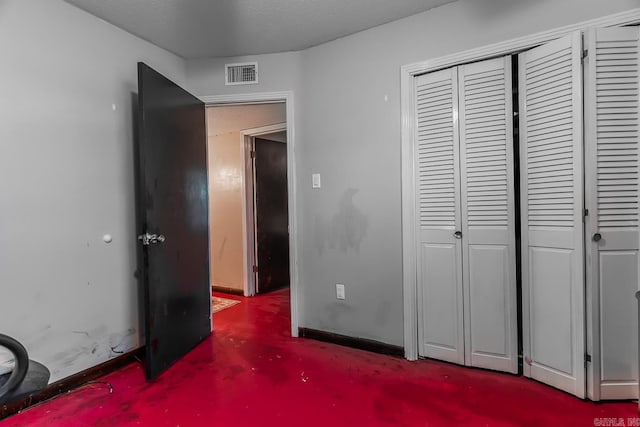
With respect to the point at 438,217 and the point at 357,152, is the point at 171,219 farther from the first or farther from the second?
the point at 438,217

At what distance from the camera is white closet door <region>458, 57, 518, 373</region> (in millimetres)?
2072

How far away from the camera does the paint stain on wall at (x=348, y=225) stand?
2.53 m

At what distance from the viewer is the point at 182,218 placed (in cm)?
251

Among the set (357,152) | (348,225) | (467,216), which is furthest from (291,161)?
(467,216)

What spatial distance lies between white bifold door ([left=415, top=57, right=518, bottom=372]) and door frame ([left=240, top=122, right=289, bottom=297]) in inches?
94.8

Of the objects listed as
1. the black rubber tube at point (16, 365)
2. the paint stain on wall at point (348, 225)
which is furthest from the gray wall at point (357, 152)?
the black rubber tube at point (16, 365)

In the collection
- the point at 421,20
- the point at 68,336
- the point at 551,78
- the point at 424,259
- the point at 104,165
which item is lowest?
the point at 68,336

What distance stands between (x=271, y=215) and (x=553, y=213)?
3.27 m

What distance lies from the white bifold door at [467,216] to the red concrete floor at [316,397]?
0.71ft

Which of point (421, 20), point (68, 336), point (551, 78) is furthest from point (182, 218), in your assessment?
point (551, 78)

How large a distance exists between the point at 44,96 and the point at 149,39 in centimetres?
88

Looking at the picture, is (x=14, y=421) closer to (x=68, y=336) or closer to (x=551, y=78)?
(x=68, y=336)

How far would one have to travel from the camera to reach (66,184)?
2004mm

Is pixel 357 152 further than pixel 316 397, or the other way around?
pixel 357 152
